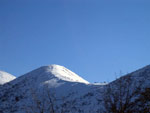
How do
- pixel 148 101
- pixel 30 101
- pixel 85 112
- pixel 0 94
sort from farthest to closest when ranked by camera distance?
pixel 0 94, pixel 30 101, pixel 85 112, pixel 148 101

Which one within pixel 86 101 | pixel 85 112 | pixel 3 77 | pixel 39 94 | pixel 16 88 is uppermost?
pixel 3 77

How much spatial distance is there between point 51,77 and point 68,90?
25.8ft

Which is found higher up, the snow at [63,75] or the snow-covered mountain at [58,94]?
the snow at [63,75]

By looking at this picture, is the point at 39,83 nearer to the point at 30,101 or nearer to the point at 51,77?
the point at 51,77

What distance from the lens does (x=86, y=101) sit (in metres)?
20.8

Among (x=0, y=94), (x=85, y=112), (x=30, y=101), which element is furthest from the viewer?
(x=0, y=94)

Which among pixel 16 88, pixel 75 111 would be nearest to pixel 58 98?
pixel 75 111

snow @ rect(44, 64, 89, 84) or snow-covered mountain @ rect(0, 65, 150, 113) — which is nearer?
snow-covered mountain @ rect(0, 65, 150, 113)

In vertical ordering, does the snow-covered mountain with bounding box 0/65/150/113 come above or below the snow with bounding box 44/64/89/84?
below

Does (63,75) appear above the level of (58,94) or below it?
above

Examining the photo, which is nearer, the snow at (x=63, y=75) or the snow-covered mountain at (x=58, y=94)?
the snow-covered mountain at (x=58, y=94)

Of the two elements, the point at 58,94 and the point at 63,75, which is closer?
the point at 58,94

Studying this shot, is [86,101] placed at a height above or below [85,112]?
above

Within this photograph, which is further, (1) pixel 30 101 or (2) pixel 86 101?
(1) pixel 30 101
